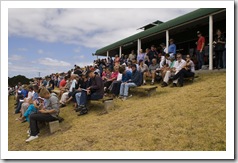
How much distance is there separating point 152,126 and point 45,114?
3.11 metres

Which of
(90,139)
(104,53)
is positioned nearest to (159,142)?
(90,139)

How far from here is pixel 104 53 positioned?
2266cm

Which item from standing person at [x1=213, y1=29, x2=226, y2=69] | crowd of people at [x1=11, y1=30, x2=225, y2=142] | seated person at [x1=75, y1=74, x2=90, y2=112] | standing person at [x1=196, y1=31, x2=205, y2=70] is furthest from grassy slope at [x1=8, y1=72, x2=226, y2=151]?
standing person at [x1=196, y1=31, x2=205, y2=70]

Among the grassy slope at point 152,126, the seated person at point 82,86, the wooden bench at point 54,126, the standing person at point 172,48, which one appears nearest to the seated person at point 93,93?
the seated person at point 82,86

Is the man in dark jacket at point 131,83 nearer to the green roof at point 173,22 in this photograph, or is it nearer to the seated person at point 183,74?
the seated person at point 183,74

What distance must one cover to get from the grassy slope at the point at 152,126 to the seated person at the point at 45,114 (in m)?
0.27

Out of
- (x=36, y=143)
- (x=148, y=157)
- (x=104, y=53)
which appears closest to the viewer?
(x=148, y=157)

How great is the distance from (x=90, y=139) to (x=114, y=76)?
5.06 metres

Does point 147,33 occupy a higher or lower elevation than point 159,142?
higher

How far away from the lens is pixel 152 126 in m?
5.77

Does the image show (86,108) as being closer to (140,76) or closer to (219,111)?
(140,76)

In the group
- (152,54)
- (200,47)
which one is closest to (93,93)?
(200,47)

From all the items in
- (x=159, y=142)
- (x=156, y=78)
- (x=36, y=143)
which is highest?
(x=156, y=78)

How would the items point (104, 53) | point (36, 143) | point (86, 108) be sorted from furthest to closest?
1. point (104, 53)
2. point (86, 108)
3. point (36, 143)
